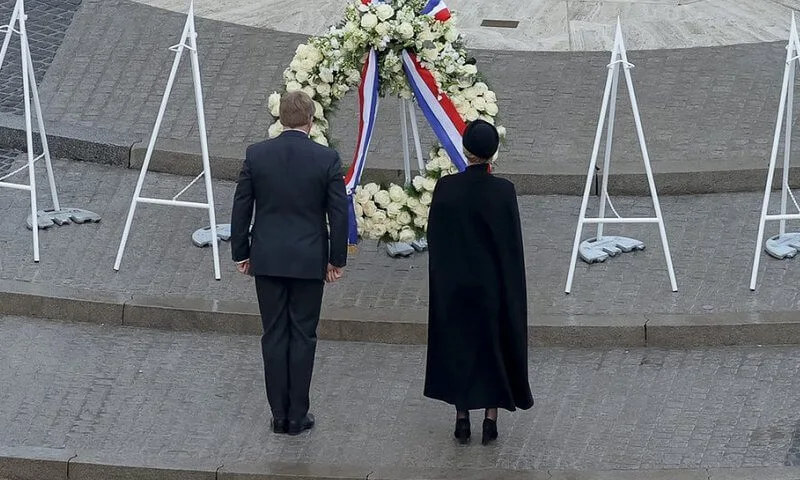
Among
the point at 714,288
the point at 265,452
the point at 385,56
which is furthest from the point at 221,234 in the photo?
the point at 714,288

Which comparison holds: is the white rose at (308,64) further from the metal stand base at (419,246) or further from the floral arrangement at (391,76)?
the metal stand base at (419,246)

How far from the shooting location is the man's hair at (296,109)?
7.89 meters

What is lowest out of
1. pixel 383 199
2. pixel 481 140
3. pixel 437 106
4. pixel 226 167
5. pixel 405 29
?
pixel 226 167

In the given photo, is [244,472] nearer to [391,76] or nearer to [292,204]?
[292,204]

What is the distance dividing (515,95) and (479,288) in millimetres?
4351

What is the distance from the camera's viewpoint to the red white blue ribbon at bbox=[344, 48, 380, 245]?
31.3 ft

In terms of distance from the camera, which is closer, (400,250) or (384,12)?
(384,12)

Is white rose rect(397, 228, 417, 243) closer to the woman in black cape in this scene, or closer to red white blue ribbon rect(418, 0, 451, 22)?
red white blue ribbon rect(418, 0, 451, 22)

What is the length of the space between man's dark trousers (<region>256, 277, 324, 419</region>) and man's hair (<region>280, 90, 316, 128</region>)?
32.7 inches

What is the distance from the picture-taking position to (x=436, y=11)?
9523 mm

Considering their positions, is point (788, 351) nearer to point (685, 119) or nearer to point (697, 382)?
point (697, 382)

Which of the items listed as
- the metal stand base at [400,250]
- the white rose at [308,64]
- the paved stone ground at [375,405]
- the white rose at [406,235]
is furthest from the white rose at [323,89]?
the paved stone ground at [375,405]

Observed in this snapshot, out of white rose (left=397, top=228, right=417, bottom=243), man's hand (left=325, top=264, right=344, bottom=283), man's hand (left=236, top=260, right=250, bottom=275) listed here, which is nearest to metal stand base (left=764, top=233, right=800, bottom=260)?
white rose (left=397, top=228, right=417, bottom=243)

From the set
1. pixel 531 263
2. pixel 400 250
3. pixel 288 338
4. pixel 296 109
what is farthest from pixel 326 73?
pixel 288 338
